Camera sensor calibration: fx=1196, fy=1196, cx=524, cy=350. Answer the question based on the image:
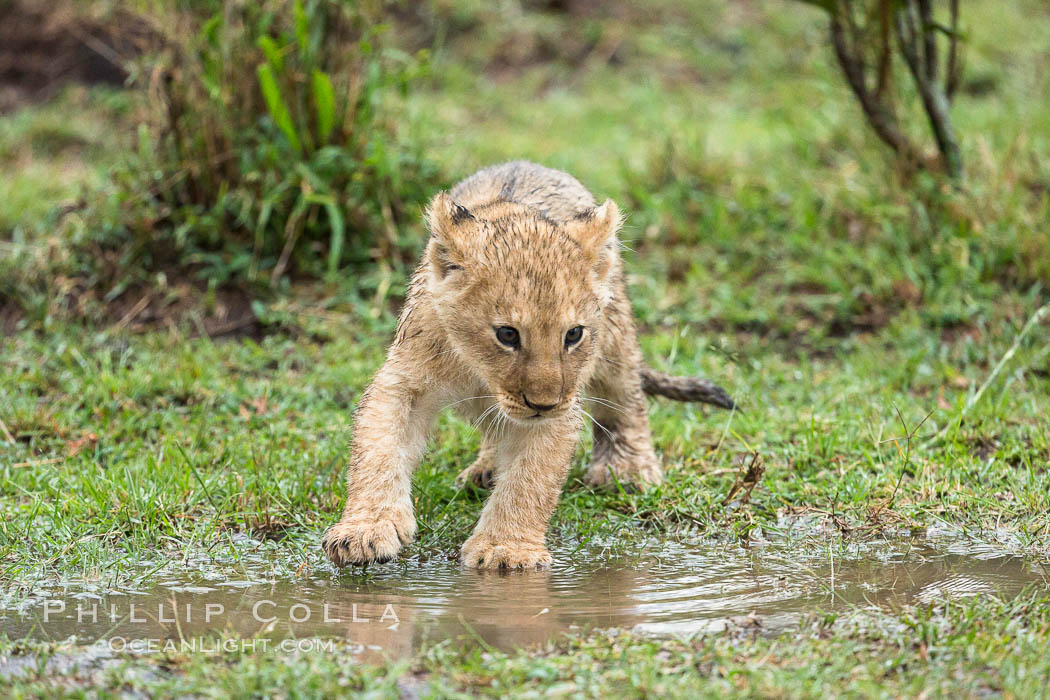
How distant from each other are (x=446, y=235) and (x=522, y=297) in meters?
0.48

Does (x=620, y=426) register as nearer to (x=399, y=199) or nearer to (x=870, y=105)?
(x=399, y=199)

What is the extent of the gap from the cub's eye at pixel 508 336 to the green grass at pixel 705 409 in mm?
892

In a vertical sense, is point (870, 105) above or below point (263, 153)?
above

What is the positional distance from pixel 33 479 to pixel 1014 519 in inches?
164

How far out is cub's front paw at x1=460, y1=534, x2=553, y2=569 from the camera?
446cm

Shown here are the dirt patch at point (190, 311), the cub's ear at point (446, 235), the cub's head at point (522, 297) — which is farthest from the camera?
the dirt patch at point (190, 311)

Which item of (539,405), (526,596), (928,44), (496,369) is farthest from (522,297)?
(928,44)

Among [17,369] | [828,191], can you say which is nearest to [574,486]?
[17,369]

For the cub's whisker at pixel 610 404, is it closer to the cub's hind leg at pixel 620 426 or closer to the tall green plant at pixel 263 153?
the cub's hind leg at pixel 620 426

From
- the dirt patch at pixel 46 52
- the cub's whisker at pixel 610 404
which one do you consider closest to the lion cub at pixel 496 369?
the cub's whisker at pixel 610 404

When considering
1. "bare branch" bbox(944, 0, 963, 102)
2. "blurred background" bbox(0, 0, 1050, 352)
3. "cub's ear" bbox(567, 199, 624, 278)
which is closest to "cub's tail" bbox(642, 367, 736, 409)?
"cub's ear" bbox(567, 199, 624, 278)

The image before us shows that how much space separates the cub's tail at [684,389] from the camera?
580cm

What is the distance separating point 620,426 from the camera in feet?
18.4

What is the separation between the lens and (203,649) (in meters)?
3.59
